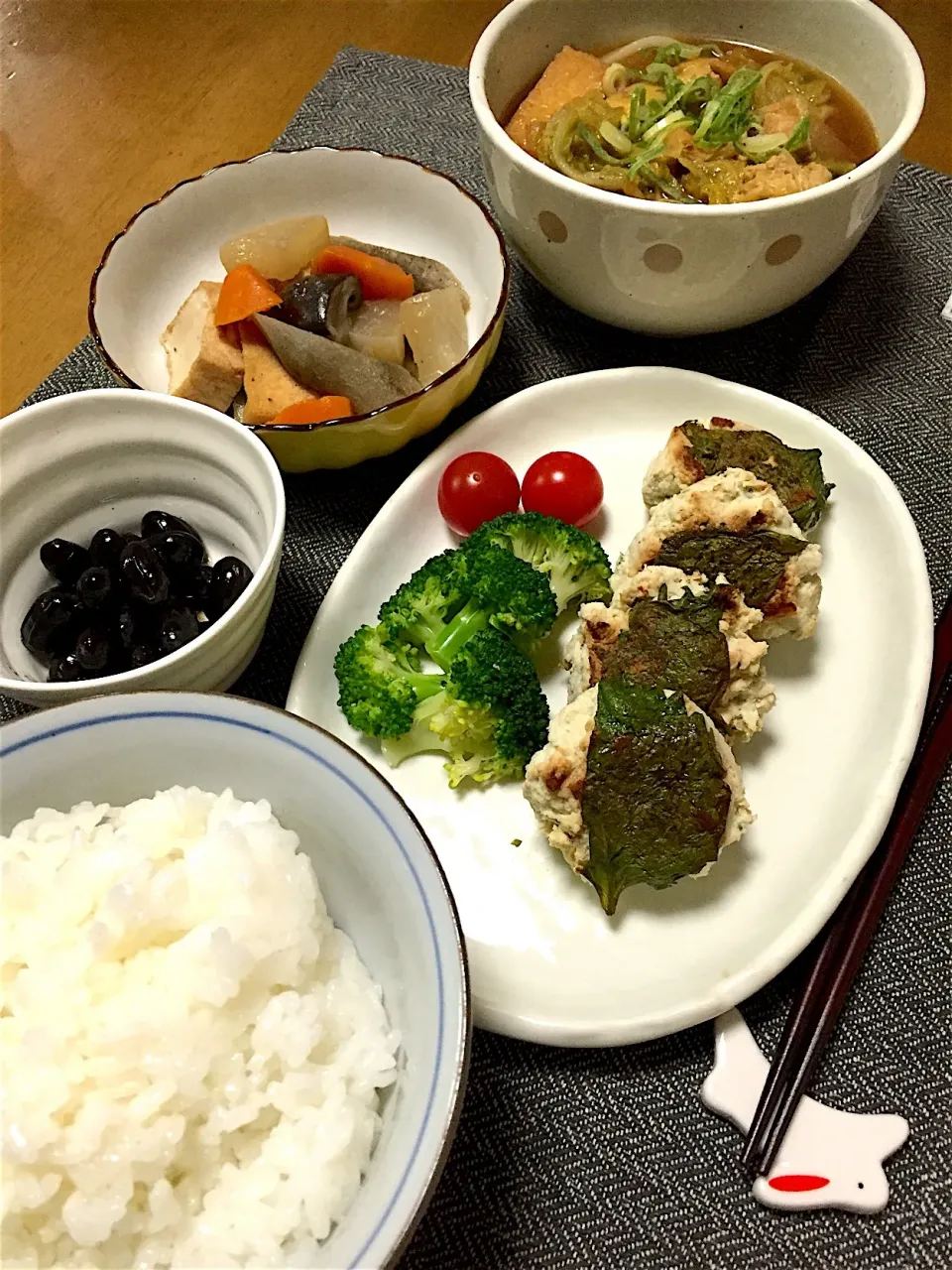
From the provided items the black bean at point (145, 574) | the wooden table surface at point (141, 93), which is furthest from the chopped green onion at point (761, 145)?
the black bean at point (145, 574)

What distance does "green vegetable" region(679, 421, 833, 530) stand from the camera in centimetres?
193

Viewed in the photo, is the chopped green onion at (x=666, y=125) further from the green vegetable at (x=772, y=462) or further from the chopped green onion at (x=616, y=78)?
the green vegetable at (x=772, y=462)

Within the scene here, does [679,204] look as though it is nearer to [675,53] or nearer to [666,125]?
[666,125]

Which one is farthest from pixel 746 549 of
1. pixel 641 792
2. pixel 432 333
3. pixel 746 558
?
pixel 432 333

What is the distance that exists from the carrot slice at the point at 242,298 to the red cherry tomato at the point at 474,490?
605 mm

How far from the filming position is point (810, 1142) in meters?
1.47

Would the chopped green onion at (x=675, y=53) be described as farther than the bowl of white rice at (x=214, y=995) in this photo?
Yes

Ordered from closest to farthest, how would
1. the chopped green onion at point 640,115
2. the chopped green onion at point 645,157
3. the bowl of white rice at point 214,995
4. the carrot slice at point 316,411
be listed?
the bowl of white rice at point 214,995 → the carrot slice at point 316,411 → the chopped green onion at point 645,157 → the chopped green onion at point 640,115

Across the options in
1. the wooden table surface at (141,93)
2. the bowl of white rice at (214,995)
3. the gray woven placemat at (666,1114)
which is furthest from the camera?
the wooden table surface at (141,93)

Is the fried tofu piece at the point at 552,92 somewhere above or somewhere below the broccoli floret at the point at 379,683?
above

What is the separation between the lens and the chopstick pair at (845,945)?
1.48 m

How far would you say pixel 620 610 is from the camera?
180 centimetres

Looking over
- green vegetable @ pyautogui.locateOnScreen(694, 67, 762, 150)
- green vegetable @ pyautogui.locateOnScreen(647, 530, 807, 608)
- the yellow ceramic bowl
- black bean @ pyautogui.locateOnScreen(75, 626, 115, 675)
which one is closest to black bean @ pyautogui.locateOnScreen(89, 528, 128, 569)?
black bean @ pyautogui.locateOnScreen(75, 626, 115, 675)

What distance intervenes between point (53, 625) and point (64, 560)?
158 mm
